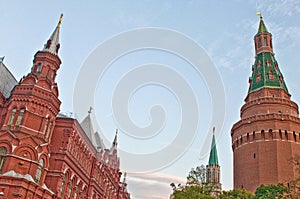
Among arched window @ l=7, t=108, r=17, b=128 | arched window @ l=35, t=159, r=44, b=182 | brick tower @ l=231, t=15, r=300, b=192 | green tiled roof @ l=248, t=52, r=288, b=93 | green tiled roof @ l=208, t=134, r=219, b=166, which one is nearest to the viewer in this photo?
arched window @ l=35, t=159, r=44, b=182

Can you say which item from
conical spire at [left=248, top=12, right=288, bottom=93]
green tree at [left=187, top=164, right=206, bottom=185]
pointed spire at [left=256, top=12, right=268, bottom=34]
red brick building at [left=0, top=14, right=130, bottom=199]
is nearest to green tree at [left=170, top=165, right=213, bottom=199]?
green tree at [left=187, top=164, right=206, bottom=185]

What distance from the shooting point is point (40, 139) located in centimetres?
3456

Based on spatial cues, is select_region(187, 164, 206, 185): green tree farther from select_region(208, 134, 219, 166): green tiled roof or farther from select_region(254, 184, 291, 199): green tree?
select_region(208, 134, 219, 166): green tiled roof

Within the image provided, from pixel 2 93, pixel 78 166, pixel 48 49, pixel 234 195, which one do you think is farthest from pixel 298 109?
pixel 2 93

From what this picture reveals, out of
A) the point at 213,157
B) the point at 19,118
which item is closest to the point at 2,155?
the point at 19,118

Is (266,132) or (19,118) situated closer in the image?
(19,118)

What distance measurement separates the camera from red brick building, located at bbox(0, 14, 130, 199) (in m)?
31.7

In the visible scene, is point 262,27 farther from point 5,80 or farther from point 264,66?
point 5,80

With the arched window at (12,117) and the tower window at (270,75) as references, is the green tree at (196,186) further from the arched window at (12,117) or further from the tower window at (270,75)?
the tower window at (270,75)

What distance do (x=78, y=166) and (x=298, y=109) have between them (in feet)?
153

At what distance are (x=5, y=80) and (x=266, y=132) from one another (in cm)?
4486

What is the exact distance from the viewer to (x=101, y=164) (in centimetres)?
5244

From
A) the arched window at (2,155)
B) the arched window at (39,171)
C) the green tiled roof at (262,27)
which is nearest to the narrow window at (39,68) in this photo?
the arched window at (2,155)

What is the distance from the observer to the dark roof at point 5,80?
3807 cm
